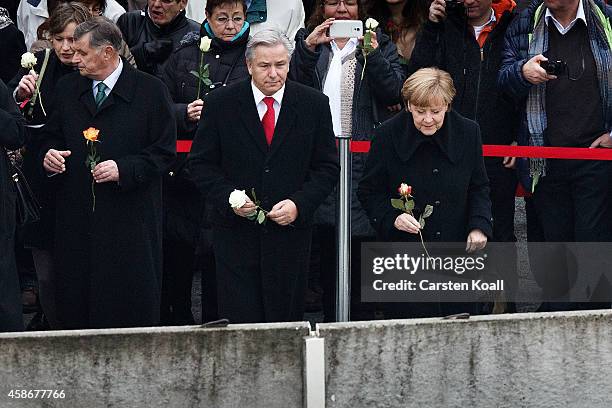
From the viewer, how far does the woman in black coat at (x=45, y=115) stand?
798 centimetres

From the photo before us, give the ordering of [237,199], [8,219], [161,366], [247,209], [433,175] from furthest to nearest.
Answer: [433,175], [8,219], [247,209], [237,199], [161,366]

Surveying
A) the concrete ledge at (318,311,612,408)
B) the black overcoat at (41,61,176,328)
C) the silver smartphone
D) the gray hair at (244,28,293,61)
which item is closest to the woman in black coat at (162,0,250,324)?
the black overcoat at (41,61,176,328)

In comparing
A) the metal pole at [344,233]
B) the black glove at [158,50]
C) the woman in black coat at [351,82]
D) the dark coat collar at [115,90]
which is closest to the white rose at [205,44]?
the black glove at [158,50]

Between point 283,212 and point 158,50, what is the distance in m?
1.96

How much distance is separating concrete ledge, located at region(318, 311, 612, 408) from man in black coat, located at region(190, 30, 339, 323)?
825 millimetres

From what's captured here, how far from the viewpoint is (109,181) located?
771 cm

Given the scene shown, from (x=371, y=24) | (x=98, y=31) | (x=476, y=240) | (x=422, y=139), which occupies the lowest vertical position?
(x=476, y=240)

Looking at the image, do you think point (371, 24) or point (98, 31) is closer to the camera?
point (98, 31)

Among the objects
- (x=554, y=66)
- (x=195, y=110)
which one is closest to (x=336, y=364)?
(x=195, y=110)

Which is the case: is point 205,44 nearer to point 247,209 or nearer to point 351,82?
point 351,82

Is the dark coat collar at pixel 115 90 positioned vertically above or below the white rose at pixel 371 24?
below

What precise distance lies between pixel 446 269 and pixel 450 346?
929 mm

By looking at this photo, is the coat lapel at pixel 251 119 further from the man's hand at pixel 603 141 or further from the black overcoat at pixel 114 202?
the man's hand at pixel 603 141

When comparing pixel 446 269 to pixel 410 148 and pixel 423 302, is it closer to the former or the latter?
pixel 423 302
